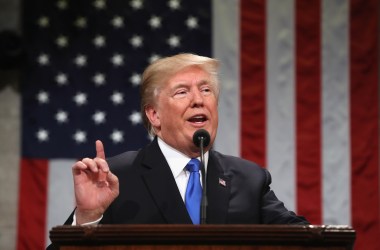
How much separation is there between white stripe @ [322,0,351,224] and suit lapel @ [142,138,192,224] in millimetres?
2497

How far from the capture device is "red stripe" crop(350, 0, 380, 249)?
515cm

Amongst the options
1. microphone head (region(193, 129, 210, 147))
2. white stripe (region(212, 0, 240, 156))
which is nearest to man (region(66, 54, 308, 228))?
microphone head (region(193, 129, 210, 147))

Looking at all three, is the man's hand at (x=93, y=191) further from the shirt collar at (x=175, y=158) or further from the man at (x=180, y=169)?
the shirt collar at (x=175, y=158)

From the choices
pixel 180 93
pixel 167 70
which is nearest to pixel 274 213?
pixel 180 93

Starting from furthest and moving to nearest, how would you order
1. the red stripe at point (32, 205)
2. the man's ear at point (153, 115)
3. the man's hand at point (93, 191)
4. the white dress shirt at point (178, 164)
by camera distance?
the red stripe at point (32, 205) < the man's ear at point (153, 115) < the white dress shirt at point (178, 164) < the man's hand at point (93, 191)

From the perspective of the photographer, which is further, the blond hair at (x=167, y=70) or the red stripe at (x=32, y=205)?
the red stripe at (x=32, y=205)

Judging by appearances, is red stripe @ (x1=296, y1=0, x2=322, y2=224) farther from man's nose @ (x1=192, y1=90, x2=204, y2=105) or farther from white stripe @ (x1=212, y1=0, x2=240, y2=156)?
man's nose @ (x1=192, y1=90, x2=204, y2=105)

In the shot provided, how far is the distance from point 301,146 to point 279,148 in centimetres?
15

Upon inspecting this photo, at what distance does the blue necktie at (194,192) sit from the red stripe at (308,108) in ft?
7.93

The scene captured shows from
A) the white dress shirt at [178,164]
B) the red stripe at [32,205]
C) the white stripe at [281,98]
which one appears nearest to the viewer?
the white dress shirt at [178,164]

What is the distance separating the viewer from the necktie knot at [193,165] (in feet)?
9.32

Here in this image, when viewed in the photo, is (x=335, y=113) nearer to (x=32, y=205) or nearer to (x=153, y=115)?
(x=32, y=205)

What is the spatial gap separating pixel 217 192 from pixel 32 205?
2.58 metres

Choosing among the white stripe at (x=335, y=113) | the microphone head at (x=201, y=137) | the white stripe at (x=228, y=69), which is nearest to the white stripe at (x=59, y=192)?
the white stripe at (x=228, y=69)
